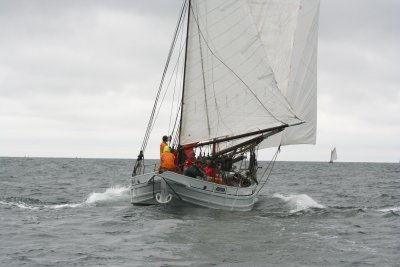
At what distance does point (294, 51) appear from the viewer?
31.0m

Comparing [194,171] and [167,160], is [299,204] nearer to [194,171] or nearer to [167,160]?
[194,171]

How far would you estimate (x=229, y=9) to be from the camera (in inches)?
982

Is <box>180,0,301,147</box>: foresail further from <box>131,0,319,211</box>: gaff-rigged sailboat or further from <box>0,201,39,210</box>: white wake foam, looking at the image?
<box>0,201,39,210</box>: white wake foam

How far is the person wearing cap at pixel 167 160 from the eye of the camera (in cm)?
2402

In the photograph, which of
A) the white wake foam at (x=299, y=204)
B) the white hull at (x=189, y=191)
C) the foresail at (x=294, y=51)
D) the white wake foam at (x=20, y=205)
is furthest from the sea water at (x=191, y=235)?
the foresail at (x=294, y=51)

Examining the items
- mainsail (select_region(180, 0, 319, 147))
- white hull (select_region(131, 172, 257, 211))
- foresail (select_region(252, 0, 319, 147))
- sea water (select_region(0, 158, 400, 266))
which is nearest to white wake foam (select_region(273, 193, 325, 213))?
sea water (select_region(0, 158, 400, 266))

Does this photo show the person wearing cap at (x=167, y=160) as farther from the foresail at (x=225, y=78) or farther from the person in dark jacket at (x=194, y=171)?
the foresail at (x=225, y=78)

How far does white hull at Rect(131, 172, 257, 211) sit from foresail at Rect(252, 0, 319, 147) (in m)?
6.76

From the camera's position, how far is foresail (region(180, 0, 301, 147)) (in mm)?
24922

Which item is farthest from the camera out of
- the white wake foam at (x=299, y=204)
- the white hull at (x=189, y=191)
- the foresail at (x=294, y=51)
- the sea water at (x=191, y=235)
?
the foresail at (x=294, y=51)

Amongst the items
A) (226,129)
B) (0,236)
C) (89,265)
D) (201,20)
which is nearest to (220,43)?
(201,20)

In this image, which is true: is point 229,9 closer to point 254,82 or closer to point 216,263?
point 254,82

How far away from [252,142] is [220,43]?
4663mm

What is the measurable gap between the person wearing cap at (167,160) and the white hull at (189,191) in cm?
74
